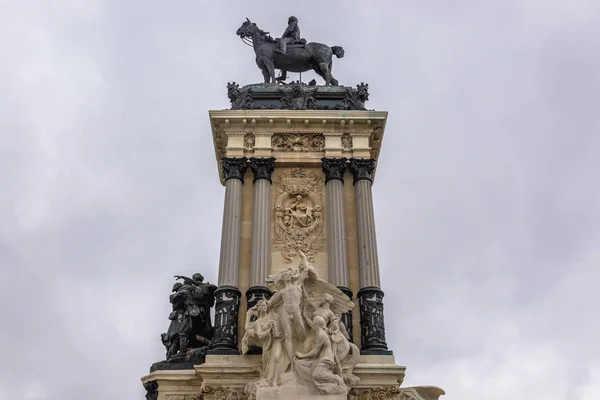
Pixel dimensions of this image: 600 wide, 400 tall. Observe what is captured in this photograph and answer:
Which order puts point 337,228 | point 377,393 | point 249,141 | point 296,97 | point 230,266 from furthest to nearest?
point 296,97 < point 249,141 < point 337,228 < point 230,266 < point 377,393

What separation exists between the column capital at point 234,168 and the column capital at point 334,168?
2.25 meters

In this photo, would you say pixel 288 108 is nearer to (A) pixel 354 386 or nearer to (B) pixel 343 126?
(B) pixel 343 126

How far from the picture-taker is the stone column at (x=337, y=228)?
16062 millimetres

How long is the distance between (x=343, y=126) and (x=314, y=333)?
6789 mm

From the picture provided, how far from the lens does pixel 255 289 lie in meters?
15.9

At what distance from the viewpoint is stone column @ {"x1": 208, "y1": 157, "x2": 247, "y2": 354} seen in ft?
50.0

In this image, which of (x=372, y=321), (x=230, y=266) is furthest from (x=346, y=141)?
(x=372, y=321)

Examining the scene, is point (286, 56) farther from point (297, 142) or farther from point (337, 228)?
point (337, 228)

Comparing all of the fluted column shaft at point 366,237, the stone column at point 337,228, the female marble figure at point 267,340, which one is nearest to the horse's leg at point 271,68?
the stone column at point 337,228

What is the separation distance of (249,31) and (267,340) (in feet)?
38.0

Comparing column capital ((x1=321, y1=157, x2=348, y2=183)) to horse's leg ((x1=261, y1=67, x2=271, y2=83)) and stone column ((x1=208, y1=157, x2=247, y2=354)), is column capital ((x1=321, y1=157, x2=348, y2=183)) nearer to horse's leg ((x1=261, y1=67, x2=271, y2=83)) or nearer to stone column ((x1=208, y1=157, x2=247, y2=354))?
stone column ((x1=208, y1=157, x2=247, y2=354))

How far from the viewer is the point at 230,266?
16281 millimetres

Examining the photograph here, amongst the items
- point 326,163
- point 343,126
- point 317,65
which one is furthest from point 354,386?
point 317,65

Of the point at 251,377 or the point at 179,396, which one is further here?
the point at 179,396
